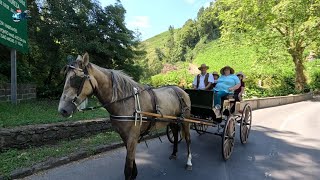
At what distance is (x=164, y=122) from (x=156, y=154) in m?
1.74

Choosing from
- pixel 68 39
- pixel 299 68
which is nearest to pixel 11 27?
pixel 68 39

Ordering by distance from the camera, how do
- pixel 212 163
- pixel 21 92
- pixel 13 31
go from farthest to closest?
pixel 21 92, pixel 13 31, pixel 212 163

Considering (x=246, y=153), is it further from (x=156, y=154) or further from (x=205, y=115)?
(x=156, y=154)

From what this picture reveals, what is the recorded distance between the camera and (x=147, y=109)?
5266 millimetres

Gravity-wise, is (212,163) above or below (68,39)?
below

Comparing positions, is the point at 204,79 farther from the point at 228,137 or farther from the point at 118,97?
the point at 118,97

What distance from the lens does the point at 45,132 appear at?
289 inches

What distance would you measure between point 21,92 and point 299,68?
81.9 feet

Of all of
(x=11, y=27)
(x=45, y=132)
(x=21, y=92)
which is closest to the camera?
(x=45, y=132)

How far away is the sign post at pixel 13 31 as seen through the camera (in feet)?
33.0

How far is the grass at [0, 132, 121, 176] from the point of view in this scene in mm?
5678

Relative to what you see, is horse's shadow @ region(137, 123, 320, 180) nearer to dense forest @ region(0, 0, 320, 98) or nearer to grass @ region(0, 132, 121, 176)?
grass @ region(0, 132, 121, 176)

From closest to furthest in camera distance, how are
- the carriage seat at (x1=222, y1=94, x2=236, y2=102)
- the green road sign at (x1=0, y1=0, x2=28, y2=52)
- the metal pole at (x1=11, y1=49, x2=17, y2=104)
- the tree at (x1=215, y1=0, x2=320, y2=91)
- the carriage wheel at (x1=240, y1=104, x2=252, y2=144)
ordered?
the carriage seat at (x1=222, y1=94, x2=236, y2=102) → the carriage wheel at (x1=240, y1=104, x2=252, y2=144) → the green road sign at (x1=0, y1=0, x2=28, y2=52) → the metal pole at (x1=11, y1=49, x2=17, y2=104) → the tree at (x1=215, y1=0, x2=320, y2=91)

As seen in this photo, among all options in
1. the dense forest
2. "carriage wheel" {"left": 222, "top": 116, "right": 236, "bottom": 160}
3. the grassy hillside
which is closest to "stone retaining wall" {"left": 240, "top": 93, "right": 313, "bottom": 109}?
the dense forest
